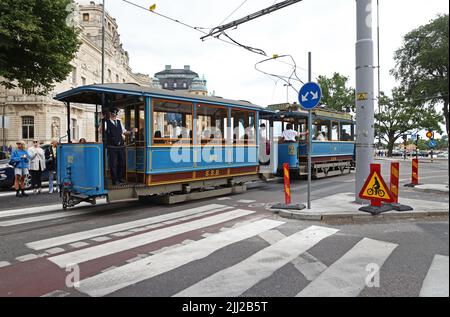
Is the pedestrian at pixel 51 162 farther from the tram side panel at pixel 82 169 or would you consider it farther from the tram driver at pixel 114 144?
the tram driver at pixel 114 144

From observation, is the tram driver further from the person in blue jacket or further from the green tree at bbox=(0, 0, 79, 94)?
the green tree at bbox=(0, 0, 79, 94)

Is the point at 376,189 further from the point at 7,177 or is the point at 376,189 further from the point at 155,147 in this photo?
the point at 7,177

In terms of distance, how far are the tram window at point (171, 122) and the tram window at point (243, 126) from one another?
2031 mm

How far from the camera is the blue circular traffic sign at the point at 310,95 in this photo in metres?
7.71

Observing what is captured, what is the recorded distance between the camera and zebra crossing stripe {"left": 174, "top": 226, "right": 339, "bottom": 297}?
3691mm

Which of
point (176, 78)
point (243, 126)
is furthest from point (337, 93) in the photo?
point (176, 78)

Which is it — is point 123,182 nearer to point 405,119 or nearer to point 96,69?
point 96,69

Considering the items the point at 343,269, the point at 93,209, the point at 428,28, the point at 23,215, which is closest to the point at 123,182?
the point at 93,209

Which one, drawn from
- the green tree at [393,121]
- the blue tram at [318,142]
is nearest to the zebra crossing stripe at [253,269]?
the blue tram at [318,142]

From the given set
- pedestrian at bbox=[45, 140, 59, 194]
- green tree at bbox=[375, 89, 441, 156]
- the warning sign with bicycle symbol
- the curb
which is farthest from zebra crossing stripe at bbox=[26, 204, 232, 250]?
green tree at bbox=[375, 89, 441, 156]

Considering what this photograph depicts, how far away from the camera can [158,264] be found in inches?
180

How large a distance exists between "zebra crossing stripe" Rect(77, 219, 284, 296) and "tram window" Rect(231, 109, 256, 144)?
544cm
